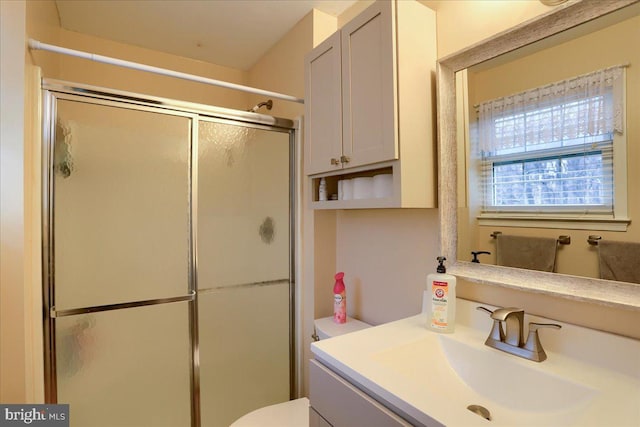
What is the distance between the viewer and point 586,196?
2.81 ft

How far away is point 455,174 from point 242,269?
1.16 meters

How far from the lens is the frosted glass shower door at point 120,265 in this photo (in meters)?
1.35

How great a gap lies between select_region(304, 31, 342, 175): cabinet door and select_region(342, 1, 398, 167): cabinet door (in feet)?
0.15

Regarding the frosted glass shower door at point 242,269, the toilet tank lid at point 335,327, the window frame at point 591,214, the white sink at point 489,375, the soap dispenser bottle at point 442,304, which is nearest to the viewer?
the white sink at point 489,375

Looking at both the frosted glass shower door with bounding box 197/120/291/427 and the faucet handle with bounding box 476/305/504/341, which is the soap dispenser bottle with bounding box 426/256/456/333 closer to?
the faucet handle with bounding box 476/305/504/341

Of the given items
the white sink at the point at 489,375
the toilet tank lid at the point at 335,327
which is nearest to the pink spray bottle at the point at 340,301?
the toilet tank lid at the point at 335,327

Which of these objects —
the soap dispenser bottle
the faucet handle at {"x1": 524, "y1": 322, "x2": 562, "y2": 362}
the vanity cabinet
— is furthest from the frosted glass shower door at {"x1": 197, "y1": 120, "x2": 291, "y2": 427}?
the faucet handle at {"x1": 524, "y1": 322, "x2": 562, "y2": 362}

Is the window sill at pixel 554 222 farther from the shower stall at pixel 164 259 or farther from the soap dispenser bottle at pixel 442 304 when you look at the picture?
the shower stall at pixel 164 259

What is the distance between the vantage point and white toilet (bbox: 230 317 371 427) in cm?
136

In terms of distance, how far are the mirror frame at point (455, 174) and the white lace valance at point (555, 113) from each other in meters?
0.12

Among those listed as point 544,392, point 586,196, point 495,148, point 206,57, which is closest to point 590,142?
point 586,196

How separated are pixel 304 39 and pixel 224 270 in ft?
4.28

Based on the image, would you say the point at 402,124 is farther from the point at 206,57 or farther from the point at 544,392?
the point at 206,57

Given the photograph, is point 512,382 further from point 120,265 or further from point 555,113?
point 120,265
